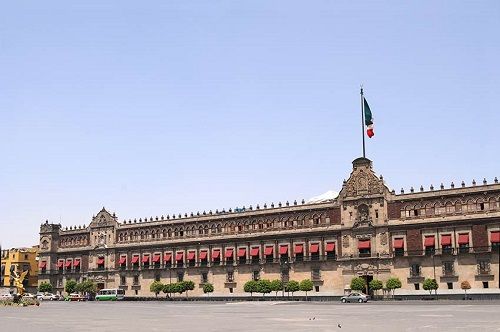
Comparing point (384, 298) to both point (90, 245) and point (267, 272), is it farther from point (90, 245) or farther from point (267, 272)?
point (90, 245)

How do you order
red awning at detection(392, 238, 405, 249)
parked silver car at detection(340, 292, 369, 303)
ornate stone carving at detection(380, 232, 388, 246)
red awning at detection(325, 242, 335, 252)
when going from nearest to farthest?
parked silver car at detection(340, 292, 369, 303)
red awning at detection(392, 238, 405, 249)
ornate stone carving at detection(380, 232, 388, 246)
red awning at detection(325, 242, 335, 252)

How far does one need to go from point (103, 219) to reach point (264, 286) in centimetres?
3480

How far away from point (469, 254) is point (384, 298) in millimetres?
10537

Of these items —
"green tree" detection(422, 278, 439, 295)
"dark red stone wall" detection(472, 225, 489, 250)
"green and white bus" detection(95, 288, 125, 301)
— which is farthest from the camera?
"green and white bus" detection(95, 288, 125, 301)

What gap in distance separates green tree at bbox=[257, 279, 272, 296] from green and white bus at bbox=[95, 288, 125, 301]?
2381 cm

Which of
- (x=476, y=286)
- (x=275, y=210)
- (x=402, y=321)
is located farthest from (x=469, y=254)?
(x=402, y=321)

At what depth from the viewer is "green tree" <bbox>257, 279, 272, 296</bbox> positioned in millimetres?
76938

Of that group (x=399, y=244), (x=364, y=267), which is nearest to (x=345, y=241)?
(x=364, y=267)

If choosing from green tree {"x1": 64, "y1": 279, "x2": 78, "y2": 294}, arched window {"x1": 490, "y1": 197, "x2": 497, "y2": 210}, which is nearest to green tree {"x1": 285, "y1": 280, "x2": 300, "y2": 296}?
arched window {"x1": 490, "y1": 197, "x2": 497, "y2": 210}

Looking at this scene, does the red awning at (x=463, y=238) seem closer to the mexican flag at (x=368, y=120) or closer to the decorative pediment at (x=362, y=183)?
the decorative pediment at (x=362, y=183)

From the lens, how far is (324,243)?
76250 mm

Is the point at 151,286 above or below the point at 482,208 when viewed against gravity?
below

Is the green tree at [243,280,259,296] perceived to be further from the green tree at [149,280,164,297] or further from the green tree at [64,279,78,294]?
the green tree at [64,279,78,294]

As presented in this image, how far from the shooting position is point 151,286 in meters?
88.2
